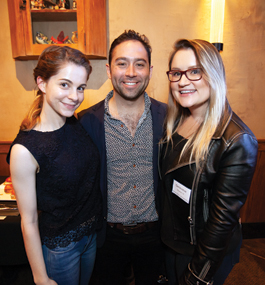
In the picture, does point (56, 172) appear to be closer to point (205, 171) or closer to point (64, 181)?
point (64, 181)

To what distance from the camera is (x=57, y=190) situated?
110cm

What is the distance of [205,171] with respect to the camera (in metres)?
1.05

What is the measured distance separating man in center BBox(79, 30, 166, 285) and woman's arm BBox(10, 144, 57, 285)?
496 mm

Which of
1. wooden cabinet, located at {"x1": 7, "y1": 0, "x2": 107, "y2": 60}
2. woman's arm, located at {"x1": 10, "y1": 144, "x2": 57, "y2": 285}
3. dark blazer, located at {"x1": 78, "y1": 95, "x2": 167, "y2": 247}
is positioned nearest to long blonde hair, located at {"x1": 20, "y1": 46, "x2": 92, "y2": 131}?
woman's arm, located at {"x1": 10, "y1": 144, "x2": 57, "y2": 285}

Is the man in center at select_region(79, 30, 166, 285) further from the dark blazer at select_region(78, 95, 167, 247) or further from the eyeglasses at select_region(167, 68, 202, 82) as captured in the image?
the eyeglasses at select_region(167, 68, 202, 82)

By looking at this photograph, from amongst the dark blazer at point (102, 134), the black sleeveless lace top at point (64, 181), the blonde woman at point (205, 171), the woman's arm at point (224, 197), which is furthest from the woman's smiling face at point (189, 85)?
the black sleeveless lace top at point (64, 181)

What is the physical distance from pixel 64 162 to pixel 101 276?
1.10 m

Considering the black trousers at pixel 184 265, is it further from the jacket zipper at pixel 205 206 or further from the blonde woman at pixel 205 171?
the jacket zipper at pixel 205 206

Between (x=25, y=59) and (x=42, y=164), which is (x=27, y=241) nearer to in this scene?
Answer: (x=42, y=164)

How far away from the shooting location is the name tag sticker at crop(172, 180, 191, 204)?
1.12m

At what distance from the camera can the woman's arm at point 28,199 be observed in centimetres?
96

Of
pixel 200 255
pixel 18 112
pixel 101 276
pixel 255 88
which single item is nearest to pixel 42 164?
pixel 200 255

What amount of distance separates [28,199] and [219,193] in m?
0.89

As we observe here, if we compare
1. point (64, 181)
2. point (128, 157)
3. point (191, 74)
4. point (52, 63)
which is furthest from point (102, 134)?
point (191, 74)
